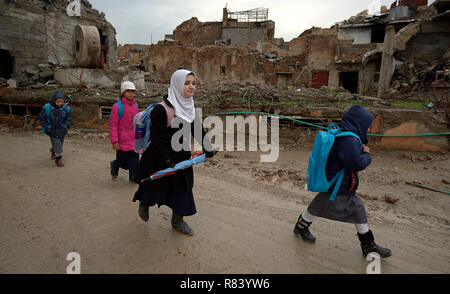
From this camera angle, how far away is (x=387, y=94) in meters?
13.2

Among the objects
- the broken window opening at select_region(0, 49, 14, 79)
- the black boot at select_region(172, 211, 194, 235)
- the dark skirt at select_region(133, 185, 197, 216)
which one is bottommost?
the black boot at select_region(172, 211, 194, 235)

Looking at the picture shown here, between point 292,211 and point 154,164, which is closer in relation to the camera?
point 154,164

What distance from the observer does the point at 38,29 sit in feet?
48.6

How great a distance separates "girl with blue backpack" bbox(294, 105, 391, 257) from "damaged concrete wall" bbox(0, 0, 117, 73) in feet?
54.2

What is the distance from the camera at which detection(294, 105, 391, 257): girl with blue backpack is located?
2.39m

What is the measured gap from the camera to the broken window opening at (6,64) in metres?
13.8

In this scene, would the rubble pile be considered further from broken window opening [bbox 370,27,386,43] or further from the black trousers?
the black trousers

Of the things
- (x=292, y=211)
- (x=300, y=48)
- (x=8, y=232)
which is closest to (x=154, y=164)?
(x=8, y=232)

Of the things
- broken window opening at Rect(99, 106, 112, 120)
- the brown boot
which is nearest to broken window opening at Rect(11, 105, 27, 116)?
broken window opening at Rect(99, 106, 112, 120)

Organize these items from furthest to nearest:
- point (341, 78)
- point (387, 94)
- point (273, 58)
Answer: point (273, 58) → point (341, 78) → point (387, 94)

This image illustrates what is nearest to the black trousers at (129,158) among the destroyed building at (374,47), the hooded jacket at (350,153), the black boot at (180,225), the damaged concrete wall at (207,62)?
the black boot at (180,225)
